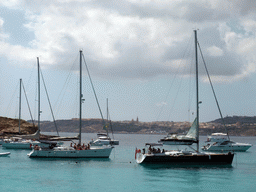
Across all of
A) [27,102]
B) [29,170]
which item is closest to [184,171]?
[29,170]

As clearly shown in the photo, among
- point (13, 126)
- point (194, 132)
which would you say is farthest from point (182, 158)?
point (13, 126)

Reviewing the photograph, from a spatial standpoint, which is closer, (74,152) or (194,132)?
(194,132)

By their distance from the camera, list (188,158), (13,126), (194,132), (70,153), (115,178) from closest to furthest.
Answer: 1. (115,178)
2. (188,158)
3. (194,132)
4. (70,153)
5. (13,126)

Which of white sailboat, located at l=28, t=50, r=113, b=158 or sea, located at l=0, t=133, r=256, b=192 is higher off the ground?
white sailboat, located at l=28, t=50, r=113, b=158

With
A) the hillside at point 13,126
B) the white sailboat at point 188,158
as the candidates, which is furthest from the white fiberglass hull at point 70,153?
the hillside at point 13,126

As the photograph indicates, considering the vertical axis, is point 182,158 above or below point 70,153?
above

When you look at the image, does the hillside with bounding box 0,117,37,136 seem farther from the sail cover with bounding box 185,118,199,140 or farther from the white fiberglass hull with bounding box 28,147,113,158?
the sail cover with bounding box 185,118,199,140

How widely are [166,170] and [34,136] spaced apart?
37.6 m

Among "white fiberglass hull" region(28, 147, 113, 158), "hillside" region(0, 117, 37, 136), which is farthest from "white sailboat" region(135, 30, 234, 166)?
"hillside" region(0, 117, 37, 136)

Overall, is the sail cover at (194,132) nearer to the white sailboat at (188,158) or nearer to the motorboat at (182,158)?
the white sailboat at (188,158)

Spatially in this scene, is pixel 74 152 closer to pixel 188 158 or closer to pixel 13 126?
pixel 188 158

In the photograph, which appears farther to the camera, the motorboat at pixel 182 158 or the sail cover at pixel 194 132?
the sail cover at pixel 194 132

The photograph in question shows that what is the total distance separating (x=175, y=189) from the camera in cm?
3294

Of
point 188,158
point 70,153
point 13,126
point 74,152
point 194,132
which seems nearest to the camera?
point 188,158
